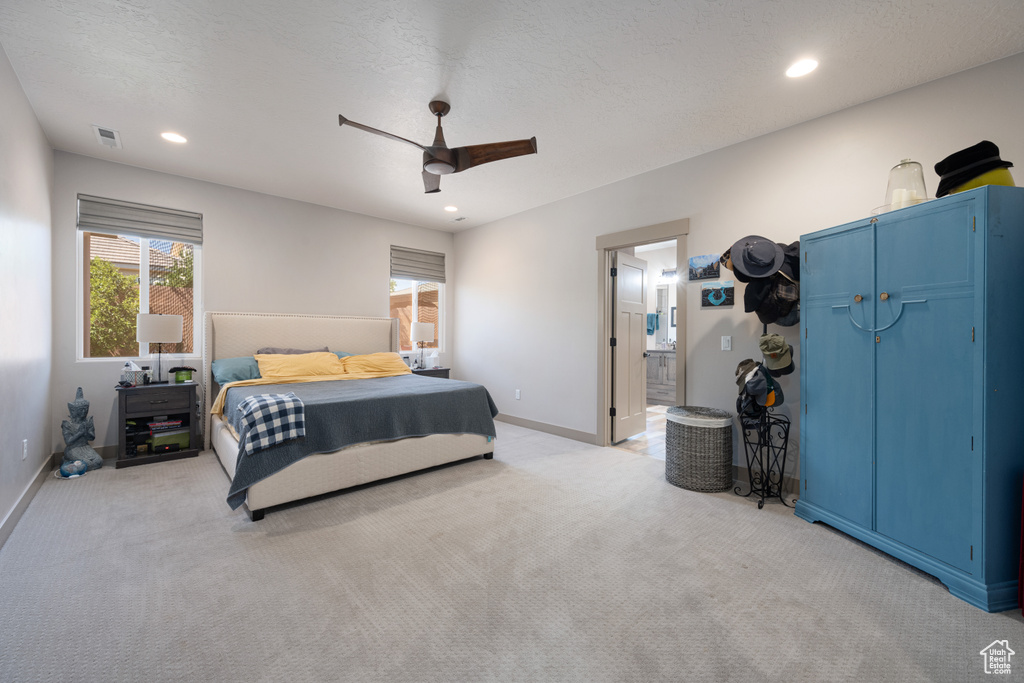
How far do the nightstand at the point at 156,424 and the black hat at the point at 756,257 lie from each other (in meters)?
4.76

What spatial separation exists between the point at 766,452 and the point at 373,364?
3.86 meters

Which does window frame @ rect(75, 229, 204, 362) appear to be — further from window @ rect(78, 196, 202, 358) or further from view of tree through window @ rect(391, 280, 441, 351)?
view of tree through window @ rect(391, 280, 441, 351)

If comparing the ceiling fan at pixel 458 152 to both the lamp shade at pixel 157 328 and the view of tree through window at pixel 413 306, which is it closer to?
the lamp shade at pixel 157 328

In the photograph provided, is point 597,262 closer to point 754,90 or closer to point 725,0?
point 754,90

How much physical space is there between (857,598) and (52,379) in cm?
583

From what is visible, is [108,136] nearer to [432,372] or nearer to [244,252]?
[244,252]

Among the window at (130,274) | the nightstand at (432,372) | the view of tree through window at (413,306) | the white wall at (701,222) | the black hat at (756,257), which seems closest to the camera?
the white wall at (701,222)

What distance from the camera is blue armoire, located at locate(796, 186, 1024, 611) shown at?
184cm

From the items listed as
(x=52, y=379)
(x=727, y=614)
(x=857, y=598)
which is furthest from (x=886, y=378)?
(x=52, y=379)

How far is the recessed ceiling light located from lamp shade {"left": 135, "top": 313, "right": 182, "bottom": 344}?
199 inches

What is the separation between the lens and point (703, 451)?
10.4ft

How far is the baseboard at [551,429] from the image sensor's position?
4.56 meters

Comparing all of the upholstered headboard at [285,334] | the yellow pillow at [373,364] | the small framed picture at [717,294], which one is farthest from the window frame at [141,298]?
the small framed picture at [717,294]

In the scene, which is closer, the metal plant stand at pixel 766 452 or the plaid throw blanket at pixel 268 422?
the plaid throw blanket at pixel 268 422
